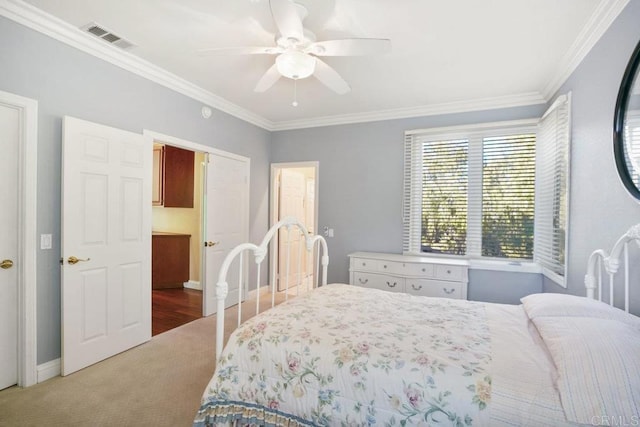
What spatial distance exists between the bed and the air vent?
2.15 m

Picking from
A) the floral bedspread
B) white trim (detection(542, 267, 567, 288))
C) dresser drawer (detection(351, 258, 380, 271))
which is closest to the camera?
the floral bedspread

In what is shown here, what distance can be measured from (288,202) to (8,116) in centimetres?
357

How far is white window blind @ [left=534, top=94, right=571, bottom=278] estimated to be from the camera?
272 centimetres

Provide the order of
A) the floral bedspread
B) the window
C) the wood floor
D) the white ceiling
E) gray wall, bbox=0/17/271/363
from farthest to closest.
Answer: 1. the wood floor
2. the window
3. gray wall, bbox=0/17/271/363
4. the white ceiling
5. the floral bedspread

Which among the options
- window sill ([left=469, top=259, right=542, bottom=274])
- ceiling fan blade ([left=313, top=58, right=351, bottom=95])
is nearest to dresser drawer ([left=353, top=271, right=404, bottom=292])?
window sill ([left=469, top=259, right=542, bottom=274])

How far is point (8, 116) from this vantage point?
7.06 feet

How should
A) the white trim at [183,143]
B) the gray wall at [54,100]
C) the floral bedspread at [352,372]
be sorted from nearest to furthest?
the floral bedspread at [352,372] → the gray wall at [54,100] → the white trim at [183,143]

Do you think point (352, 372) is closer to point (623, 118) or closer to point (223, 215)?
point (623, 118)

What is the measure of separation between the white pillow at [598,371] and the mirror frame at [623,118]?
890mm

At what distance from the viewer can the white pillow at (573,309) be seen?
141cm

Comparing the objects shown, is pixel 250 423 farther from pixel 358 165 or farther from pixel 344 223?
pixel 358 165

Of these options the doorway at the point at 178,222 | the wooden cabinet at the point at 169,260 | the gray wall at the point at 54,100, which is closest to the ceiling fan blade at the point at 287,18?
the gray wall at the point at 54,100

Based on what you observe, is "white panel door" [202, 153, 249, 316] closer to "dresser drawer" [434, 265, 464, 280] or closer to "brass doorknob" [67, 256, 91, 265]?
Answer: "brass doorknob" [67, 256, 91, 265]

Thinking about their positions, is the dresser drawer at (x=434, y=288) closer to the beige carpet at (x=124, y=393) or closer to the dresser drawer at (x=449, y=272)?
the dresser drawer at (x=449, y=272)
